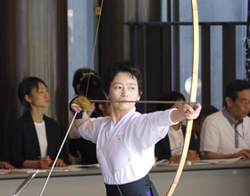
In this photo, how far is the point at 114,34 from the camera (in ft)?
10.7

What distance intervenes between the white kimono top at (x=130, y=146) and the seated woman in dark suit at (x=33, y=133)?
0.73 meters

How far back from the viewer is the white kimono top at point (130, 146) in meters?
1.10

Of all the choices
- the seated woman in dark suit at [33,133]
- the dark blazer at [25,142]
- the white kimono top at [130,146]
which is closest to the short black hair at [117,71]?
the white kimono top at [130,146]

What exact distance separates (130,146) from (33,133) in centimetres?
98

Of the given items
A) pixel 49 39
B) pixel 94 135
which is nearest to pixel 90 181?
pixel 94 135

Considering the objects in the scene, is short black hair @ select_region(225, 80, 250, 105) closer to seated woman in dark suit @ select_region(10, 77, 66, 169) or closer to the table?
the table

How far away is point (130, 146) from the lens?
114 cm

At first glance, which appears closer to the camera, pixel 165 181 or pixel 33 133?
pixel 165 181

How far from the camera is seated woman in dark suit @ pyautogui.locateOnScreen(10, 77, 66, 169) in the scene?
1.92m

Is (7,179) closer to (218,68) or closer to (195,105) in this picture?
(195,105)

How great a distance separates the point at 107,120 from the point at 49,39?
49.2 inches

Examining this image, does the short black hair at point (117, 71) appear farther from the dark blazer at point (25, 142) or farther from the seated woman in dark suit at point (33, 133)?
the dark blazer at point (25, 142)

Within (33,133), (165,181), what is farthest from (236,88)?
(33,133)

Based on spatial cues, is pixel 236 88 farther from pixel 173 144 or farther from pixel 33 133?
pixel 33 133
